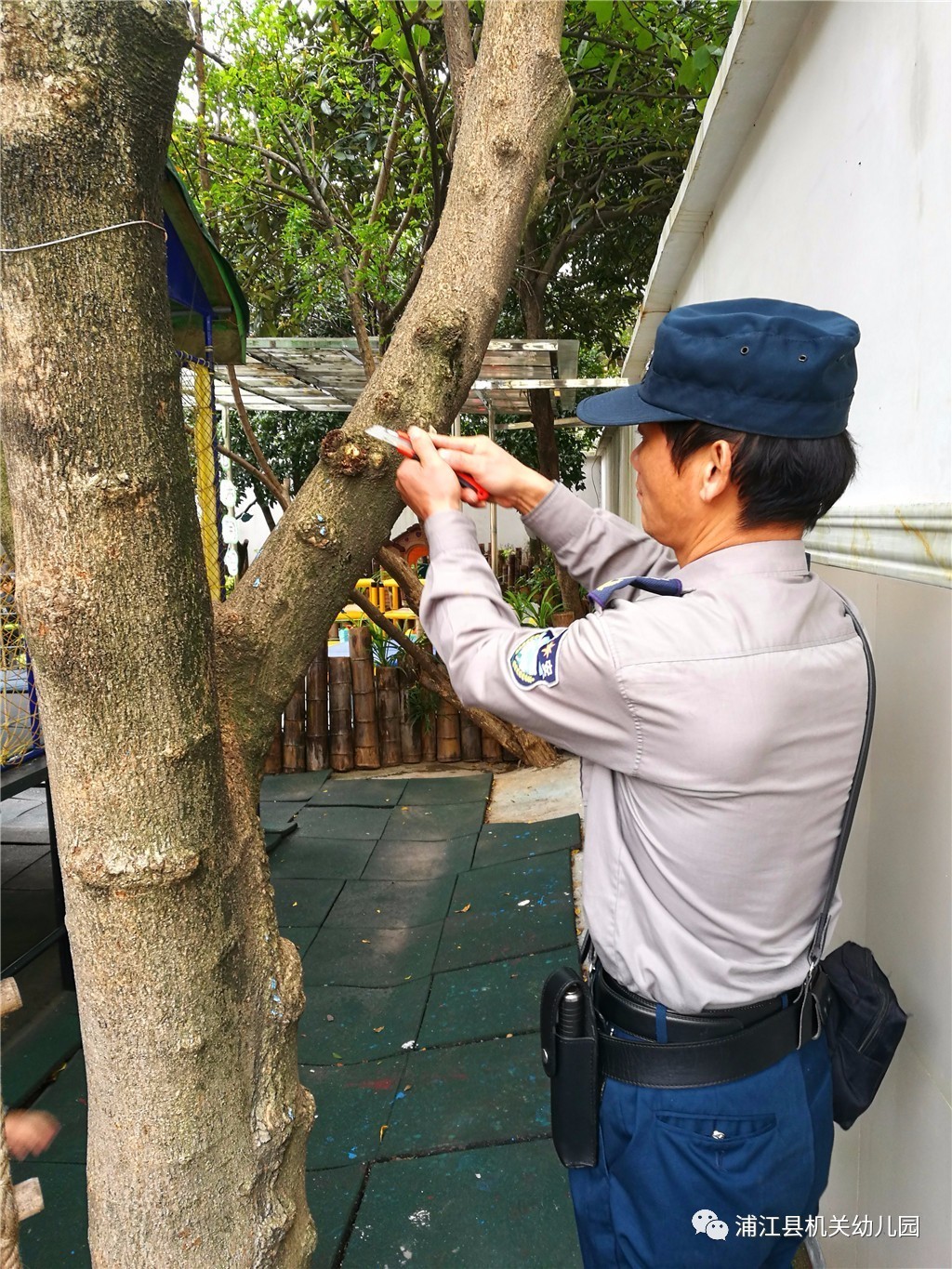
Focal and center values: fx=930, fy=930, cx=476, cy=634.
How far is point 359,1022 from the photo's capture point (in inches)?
131

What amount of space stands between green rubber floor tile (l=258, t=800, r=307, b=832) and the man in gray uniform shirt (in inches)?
159

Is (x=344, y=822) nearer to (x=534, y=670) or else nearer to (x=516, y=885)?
(x=516, y=885)

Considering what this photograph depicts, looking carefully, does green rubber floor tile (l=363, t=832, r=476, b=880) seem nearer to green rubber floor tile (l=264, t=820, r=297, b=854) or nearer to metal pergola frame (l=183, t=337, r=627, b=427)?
green rubber floor tile (l=264, t=820, r=297, b=854)

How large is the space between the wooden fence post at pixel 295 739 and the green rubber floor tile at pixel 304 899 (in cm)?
187

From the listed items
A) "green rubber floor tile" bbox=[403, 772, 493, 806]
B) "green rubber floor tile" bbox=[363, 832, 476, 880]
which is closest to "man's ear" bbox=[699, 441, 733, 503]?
"green rubber floor tile" bbox=[363, 832, 476, 880]

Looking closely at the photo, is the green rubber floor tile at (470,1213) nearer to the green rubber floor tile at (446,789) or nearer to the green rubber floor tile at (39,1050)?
the green rubber floor tile at (39,1050)

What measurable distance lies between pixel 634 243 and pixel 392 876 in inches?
280

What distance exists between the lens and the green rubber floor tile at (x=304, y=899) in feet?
13.8

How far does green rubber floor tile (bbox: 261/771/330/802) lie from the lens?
593 centimetres

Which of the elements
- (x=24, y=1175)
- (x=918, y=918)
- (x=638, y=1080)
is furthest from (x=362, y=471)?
(x=24, y=1175)

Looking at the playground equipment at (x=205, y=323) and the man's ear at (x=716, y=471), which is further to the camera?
the playground equipment at (x=205, y=323)

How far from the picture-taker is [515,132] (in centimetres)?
189

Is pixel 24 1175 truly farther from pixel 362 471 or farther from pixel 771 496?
pixel 771 496

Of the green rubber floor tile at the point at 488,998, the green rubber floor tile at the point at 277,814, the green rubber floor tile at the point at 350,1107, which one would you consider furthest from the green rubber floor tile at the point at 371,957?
the green rubber floor tile at the point at 277,814
